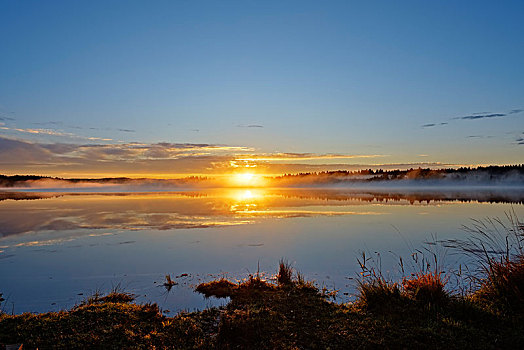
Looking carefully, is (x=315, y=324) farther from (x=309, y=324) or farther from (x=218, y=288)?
(x=218, y=288)

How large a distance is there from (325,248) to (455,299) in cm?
741

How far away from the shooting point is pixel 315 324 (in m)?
6.11

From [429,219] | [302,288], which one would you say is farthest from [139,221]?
[429,219]

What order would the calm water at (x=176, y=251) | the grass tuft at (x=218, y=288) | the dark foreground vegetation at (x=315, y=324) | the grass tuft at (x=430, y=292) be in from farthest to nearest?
the calm water at (x=176, y=251)
the grass tuft at (x=218, y=288)
the grass tuft at (x=430, y=292)
the dark foreground vegetation at (x=315, y=324)

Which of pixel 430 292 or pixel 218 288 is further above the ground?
pixel 430 292

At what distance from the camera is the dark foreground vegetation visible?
5.25 meters

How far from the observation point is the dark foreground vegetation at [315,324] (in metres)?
5.25

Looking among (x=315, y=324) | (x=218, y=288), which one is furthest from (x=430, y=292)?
(x=218, y=288)

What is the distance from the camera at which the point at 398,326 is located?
18.5 feet

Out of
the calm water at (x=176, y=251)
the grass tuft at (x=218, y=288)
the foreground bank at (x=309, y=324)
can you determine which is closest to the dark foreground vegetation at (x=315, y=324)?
the foreground bank at (x=309, y=324)

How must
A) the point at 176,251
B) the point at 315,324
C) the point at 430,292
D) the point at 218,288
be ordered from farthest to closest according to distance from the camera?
the point at 176,251 < the point at 218,288 < the point at 430,292 < the point at 315,324

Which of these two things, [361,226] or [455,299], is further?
[361,226]

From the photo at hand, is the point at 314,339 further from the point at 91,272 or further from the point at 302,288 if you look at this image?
the point at 91,272

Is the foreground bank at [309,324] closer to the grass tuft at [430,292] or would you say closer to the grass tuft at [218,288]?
the grass tuft at [430,292]
